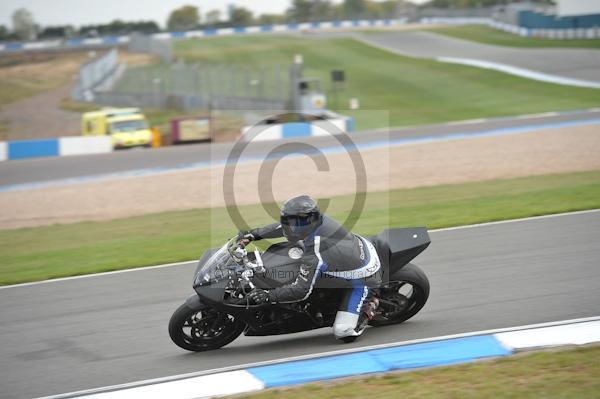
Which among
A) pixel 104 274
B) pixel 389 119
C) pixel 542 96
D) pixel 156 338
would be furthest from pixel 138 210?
pixel 542 96

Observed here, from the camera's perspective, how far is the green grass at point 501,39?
53812 millimetres

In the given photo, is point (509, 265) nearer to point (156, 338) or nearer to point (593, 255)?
point (593, 255)

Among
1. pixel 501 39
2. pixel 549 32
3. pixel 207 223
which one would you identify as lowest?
pixel 207 223

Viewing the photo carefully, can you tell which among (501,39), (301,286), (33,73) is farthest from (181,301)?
(33,73)

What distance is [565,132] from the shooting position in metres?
25.0

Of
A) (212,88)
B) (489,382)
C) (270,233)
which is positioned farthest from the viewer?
(212,88)

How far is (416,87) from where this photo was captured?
44156 mm

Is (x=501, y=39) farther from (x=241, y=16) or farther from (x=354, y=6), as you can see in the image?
(x=354, y=6)

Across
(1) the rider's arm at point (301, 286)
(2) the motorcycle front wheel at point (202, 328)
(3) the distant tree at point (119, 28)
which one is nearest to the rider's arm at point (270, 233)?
(1) the rider's arm at point (301, 286)

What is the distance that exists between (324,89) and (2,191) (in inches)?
1132

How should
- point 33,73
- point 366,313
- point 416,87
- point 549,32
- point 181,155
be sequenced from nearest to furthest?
point 366,313
point 181,155
point 416,87
point 549,32
point 33,73

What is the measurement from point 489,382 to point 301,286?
7.03 ft

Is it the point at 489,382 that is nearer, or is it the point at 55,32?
the point at 489,382

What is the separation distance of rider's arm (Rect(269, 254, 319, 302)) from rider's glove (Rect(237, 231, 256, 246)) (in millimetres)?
631
